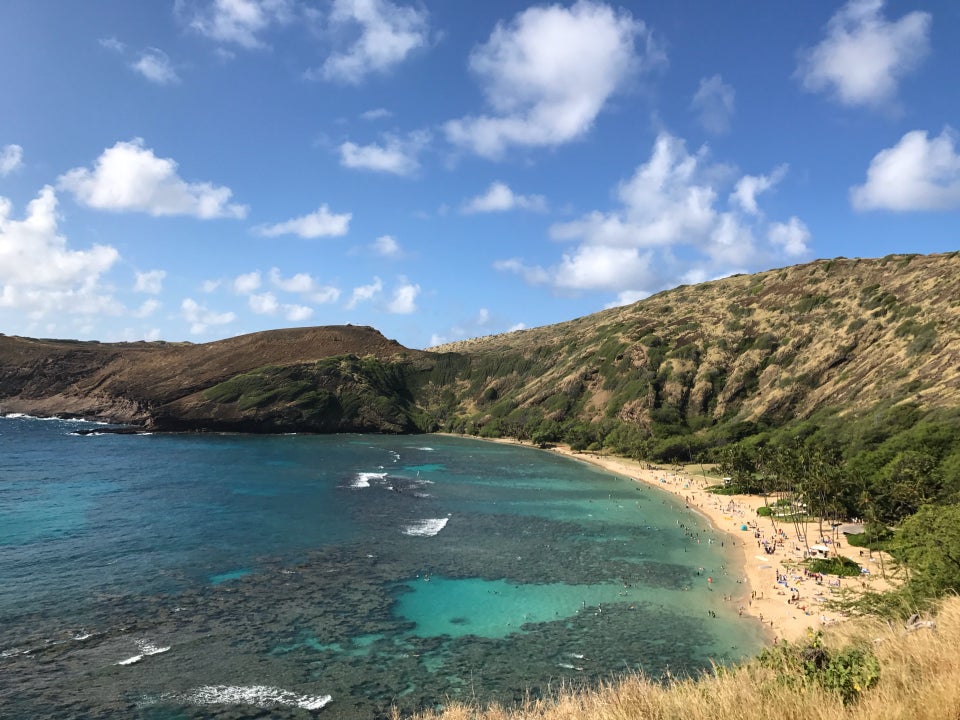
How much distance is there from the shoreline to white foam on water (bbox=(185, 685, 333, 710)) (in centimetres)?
2284

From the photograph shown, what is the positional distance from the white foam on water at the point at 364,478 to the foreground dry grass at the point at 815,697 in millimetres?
77823

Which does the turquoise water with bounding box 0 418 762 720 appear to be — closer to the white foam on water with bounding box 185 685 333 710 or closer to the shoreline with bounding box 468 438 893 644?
the white foam on water with bounding box 185 685 333 710

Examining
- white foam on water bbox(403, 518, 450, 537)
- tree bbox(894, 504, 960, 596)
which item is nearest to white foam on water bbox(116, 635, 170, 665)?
white foam on water bbox(403, 518, 450, 537)

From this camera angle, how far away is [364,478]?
96562 mm

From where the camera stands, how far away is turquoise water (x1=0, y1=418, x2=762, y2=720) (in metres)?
30.2

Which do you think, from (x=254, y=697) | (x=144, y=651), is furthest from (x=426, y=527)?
(x=254, y=697)

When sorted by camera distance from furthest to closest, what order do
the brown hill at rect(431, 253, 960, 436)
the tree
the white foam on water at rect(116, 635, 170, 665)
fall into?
the brown hill at rect(431, 253, 960, 436), the white foam on water at rect(116, 635, 170, 665), the tree

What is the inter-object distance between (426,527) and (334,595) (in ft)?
73.1

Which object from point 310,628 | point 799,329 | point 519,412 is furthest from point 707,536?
point 519,412

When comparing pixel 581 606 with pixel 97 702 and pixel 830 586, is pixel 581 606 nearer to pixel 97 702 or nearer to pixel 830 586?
pixel 830 586

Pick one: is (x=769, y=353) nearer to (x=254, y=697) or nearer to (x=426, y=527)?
(x=426, y=527)

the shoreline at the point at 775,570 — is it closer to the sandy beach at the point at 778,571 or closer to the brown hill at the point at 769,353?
the sandy beach at the point at 778,571

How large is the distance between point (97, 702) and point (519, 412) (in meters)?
148

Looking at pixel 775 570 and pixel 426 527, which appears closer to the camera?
pixel 775 570
